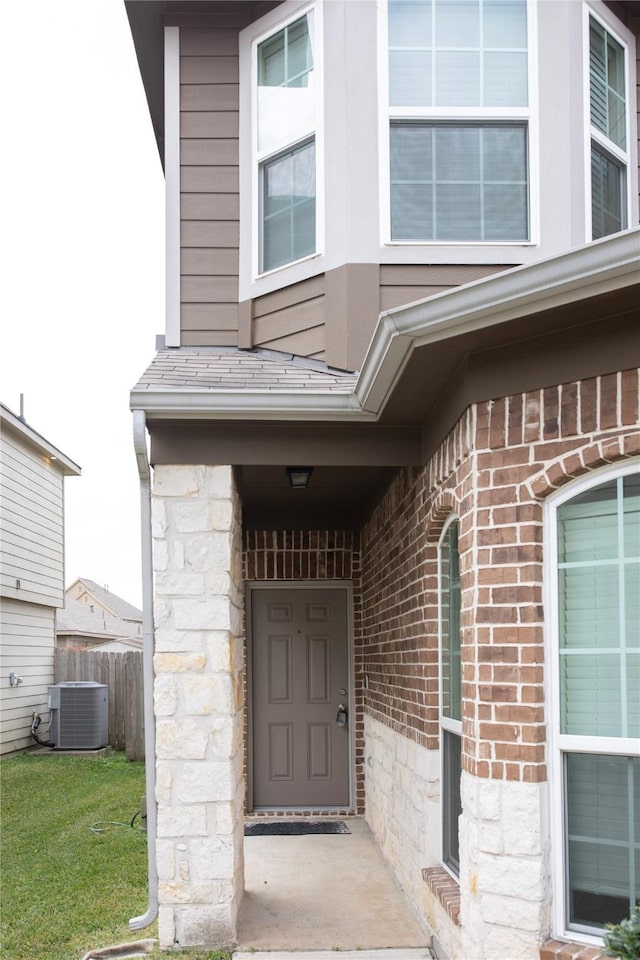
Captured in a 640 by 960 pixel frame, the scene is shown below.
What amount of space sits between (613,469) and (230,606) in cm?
238

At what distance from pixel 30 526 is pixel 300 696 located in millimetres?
8012

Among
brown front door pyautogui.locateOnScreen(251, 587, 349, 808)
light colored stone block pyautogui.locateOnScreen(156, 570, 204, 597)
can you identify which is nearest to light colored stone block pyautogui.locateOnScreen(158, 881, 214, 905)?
light colored stone block pyautogui.locateOnScreen(156, 570, 204, 597)

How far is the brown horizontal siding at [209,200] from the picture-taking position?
254 inches

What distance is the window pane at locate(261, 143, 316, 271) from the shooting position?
607cm

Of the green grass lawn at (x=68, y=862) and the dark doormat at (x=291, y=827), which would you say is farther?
the dark doormat at (x=291, y=827)

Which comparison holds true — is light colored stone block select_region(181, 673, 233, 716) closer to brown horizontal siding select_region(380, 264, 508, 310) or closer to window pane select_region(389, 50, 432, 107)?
brown horizontal siding select_region(380, 264, 508, 310)

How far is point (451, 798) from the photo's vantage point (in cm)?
490

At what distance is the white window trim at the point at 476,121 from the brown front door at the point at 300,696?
4.45 m

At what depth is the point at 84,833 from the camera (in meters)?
8.23

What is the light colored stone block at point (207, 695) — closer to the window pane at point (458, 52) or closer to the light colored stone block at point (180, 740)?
the light colored stone block at point (180, 740)

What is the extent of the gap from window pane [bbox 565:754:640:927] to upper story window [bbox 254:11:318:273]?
3.64 meters

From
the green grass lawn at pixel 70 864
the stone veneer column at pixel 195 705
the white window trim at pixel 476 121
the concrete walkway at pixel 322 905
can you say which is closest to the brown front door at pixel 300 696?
the concrete walkway at pixel 322 905

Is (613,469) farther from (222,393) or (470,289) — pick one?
(222,393)

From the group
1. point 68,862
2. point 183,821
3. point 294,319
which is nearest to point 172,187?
point 294,319
